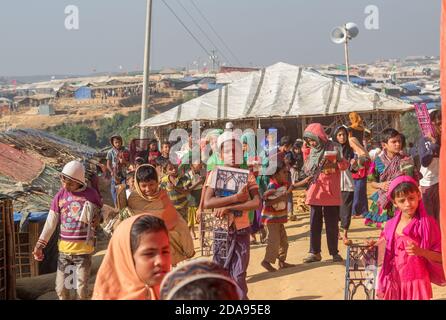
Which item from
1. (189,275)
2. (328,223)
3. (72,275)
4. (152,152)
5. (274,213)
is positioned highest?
(189,275)

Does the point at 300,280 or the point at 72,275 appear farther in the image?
the point at 300,280

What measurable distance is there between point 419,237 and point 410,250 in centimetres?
13

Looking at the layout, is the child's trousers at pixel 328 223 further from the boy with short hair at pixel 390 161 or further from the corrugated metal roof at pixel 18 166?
the corrugated metal roof at pixel 18 166

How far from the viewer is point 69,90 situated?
73750 millimetres

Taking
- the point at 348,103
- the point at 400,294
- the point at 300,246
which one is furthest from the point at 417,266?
the point at 348,103

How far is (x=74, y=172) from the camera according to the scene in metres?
5.79

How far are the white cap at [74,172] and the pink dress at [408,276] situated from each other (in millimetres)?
2764

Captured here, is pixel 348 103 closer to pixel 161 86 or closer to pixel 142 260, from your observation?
pixel 142 260

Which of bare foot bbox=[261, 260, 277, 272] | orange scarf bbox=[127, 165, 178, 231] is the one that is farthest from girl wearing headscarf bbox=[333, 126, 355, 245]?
orange scarf bbox=[127, 165, 178, 231]

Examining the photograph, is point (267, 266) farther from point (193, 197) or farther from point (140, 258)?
point (140, 258)

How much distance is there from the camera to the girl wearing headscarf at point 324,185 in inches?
304

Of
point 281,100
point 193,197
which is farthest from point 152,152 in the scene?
point 281,100
